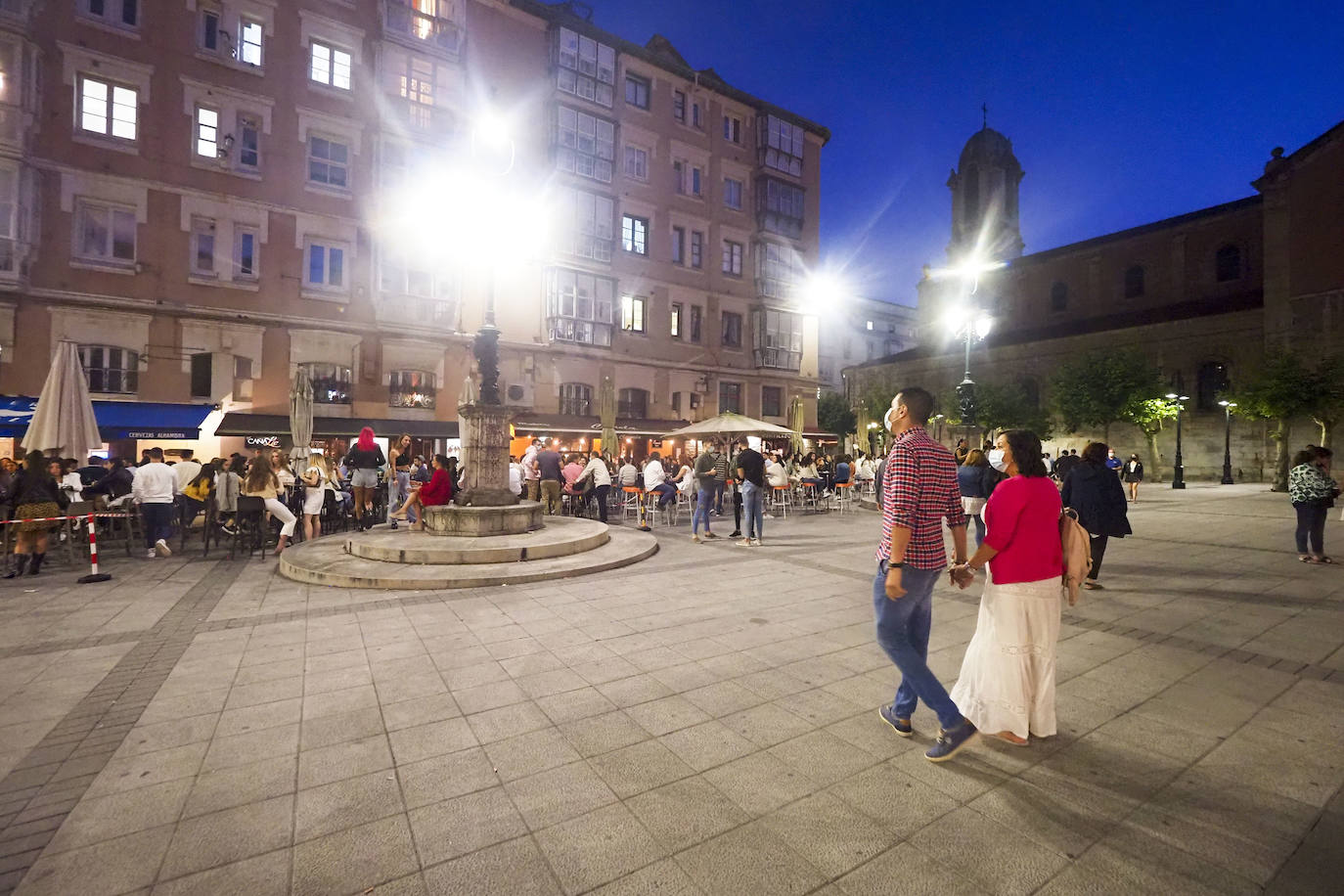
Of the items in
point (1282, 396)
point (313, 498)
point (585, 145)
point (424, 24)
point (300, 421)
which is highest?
point (424, 24)

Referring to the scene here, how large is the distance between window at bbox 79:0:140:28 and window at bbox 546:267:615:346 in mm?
13903

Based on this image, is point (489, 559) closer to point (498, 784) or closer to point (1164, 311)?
point (498, 784)

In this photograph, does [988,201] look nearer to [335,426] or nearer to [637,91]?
[637,91]

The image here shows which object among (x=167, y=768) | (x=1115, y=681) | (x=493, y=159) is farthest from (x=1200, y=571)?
(x=493, y=159)

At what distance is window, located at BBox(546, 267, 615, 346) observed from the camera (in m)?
24.6

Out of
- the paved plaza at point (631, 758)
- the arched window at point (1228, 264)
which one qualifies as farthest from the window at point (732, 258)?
the arched window at point (1228, 264)

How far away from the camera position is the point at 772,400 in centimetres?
3133

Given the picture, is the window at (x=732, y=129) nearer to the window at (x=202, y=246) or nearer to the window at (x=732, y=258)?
the window at (x=732, y=258)

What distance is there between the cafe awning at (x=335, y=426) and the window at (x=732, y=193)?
17.3 metres

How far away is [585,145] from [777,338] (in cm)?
1271

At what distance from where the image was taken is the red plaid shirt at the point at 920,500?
336 centimetres

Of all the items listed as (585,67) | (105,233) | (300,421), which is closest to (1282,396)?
(585,67)

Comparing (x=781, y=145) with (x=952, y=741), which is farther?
(x=781, y=145)

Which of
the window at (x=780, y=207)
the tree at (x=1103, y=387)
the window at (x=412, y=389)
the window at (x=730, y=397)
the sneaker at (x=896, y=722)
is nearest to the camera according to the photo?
the sneaker at (x=896, y=722)
